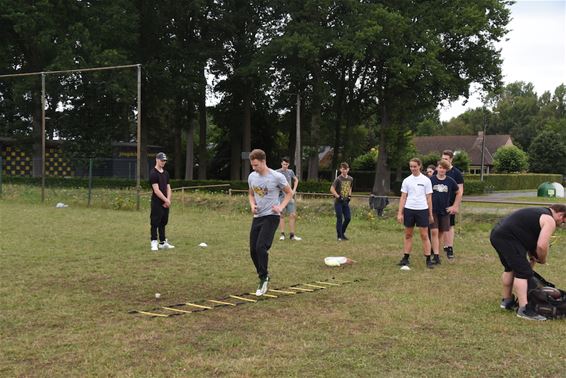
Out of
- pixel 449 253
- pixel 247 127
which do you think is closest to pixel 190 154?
pixel 247 127

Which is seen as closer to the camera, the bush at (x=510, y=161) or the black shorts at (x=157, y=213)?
the black shorts at (x=157, y=213)

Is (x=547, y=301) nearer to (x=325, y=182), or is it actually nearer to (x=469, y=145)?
(x=325, y=182)

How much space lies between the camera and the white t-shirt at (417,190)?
30.9 ft

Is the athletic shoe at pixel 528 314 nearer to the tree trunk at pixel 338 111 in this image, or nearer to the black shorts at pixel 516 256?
the black shorts at pixel 516 256

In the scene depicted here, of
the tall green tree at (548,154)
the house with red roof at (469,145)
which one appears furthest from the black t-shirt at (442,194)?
the tall green tree at (548,154)

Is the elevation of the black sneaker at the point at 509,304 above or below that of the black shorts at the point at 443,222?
below

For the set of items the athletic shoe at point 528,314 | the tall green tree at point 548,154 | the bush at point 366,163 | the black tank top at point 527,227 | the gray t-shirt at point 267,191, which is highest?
the tall green tree at point 548,154

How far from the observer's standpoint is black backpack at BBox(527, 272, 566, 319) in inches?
246

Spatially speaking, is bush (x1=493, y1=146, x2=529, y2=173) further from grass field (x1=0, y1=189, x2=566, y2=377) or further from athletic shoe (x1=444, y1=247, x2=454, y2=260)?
athletic shoe (x1=444, y1=247, x2=454, y2=260)

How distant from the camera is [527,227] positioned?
6.29 metres

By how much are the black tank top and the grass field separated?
2.87 ft

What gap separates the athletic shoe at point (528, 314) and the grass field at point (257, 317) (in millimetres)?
175

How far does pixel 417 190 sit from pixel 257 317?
13.9 ft

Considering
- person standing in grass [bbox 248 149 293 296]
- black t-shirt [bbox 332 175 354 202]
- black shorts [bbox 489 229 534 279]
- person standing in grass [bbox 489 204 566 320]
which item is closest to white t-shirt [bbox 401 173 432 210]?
person standing in grass [bbox 248 149 293 296]
